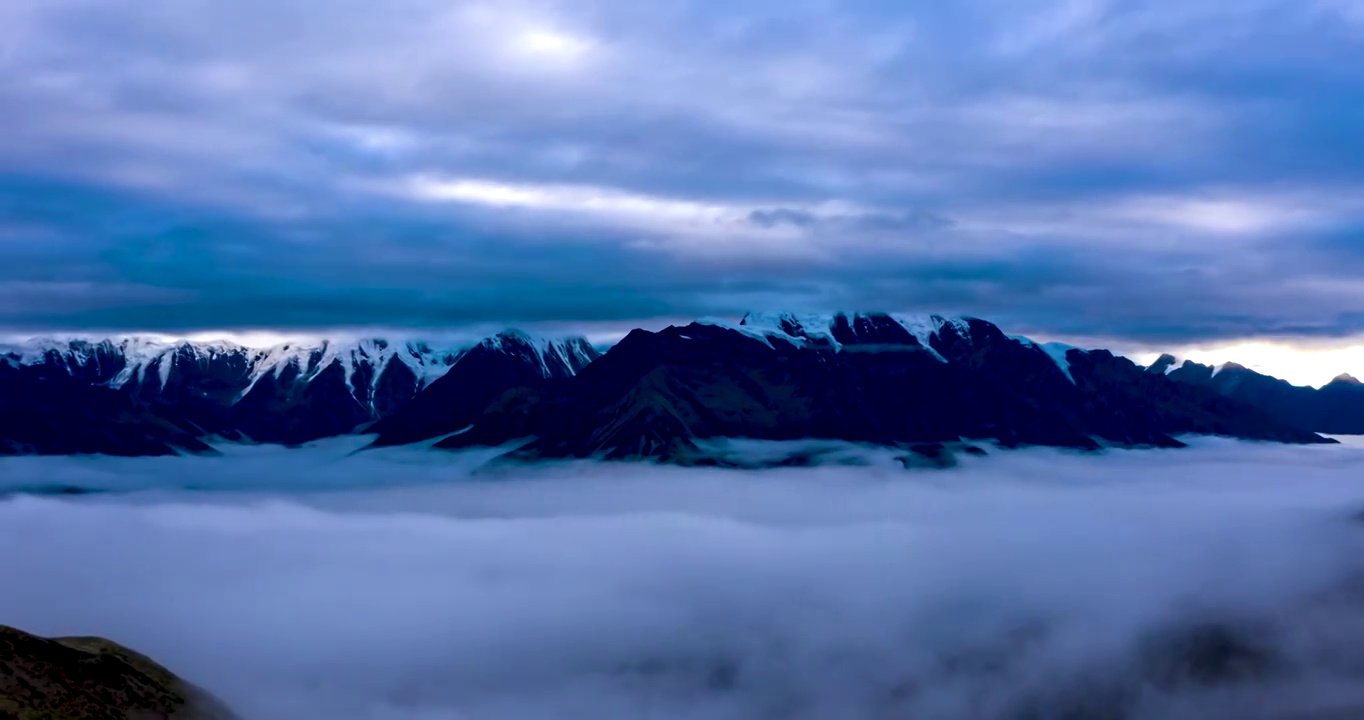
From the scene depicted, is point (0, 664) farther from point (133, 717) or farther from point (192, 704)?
point (192, 704)

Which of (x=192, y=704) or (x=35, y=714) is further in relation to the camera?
(x=192, y=704)

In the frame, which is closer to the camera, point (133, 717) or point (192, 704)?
point (133, 717)

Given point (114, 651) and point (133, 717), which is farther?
point (114, 651)

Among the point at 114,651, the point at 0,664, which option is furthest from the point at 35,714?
the point at 114,651

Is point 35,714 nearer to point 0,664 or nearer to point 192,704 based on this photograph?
point 0,664

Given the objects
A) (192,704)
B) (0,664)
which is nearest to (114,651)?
(192,704)

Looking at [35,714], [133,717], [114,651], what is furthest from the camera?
[114,651]

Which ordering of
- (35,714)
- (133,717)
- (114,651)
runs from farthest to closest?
(114,651) → (133,717) → (35,714)

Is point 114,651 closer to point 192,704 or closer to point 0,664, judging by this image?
point 192,704
